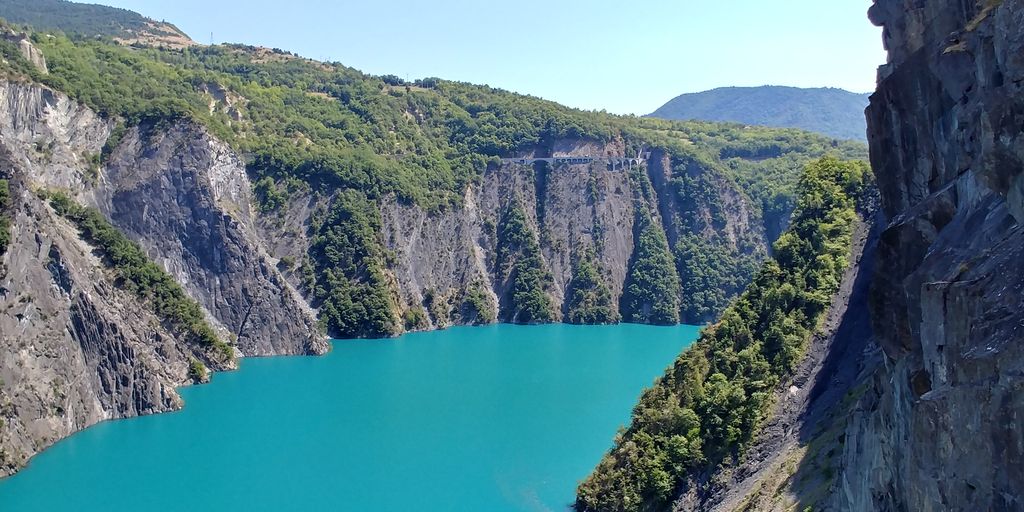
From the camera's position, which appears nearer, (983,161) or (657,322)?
(983,161)

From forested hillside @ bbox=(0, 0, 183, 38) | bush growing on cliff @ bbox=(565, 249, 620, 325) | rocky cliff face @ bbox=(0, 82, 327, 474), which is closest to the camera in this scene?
rocky cliff face @ bbox=(0, 82, 327, 474)

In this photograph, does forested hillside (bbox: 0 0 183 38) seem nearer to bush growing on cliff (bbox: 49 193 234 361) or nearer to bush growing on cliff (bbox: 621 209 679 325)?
bush growing on cliff (bbox: 49 193 234 361)

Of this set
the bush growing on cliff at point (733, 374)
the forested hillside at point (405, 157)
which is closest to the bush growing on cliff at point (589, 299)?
the forested hillside at point (405, 157)

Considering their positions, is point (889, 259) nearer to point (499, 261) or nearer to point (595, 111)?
point (499, 261)

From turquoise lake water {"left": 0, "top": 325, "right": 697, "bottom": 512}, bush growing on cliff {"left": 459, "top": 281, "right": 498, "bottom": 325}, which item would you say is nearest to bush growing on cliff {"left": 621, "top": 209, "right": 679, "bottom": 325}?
bush growing on cliff {"left": 459, "top": 281, "right": 498, "bottom": 325}

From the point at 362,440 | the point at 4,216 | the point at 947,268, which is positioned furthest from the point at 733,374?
the point at 4,216

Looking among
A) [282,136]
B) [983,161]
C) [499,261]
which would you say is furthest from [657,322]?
[983,161]

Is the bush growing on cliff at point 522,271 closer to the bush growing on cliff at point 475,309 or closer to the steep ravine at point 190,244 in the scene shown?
the steep ravine at point 190,244
